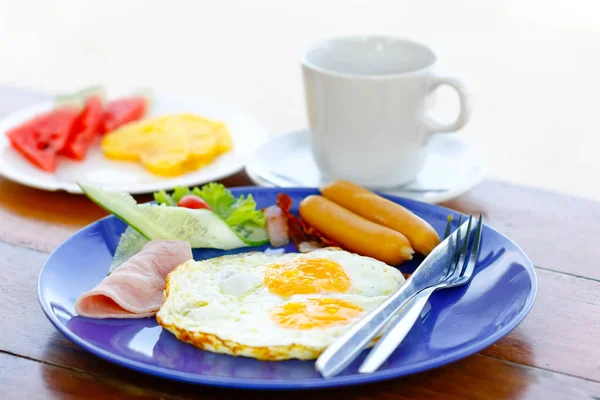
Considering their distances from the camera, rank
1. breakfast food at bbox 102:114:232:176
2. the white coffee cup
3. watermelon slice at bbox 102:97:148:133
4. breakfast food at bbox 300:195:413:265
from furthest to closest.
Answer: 1. watermelon slice at bbox 102:97:148:133
2. breakfast food at bbox 102:114:232:176
3. the white coffee cup
4. breakfast food at bbox 300:195:413:265

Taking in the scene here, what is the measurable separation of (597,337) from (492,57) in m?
4.85

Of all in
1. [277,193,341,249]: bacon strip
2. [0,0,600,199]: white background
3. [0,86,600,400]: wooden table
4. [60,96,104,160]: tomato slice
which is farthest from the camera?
[0,0,600,199]: white background

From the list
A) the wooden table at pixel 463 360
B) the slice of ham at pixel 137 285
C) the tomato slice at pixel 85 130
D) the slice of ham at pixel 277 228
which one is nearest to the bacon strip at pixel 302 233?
the slice of ham at pixel 277 228

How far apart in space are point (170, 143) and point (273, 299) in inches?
40.9

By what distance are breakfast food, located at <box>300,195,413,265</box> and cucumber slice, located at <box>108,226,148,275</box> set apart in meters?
0.39

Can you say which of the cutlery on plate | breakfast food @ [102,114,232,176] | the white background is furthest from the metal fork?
the white background

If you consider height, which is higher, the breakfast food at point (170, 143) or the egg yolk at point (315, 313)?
the egg yolk at point (315, 313)

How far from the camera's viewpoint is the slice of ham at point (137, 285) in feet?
4.54

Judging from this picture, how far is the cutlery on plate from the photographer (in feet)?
3.86

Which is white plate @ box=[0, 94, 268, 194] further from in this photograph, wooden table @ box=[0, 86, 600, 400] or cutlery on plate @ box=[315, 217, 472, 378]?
cutlery on plate @ box=[315, 217, 472, 378]

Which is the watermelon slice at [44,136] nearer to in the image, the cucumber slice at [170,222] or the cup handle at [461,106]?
the cucumber slice at [170,222]

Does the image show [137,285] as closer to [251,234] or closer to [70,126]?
[251,234]

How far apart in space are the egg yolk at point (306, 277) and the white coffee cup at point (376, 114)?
613mm

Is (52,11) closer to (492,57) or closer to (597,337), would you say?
(492,57)
